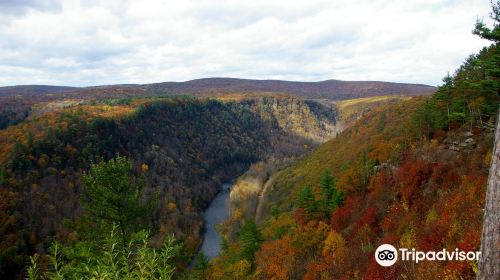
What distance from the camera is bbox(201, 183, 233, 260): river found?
318 ft

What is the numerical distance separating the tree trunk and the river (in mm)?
79696

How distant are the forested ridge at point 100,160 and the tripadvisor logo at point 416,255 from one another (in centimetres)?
1788

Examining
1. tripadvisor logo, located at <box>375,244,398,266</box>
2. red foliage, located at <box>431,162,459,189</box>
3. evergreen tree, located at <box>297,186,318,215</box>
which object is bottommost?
evergreen tree, located at <box>297,186,318,215</box>

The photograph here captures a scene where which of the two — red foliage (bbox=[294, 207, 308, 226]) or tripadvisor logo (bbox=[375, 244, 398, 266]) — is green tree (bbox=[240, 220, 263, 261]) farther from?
tripadvisor logo (bbox=[375, 244, 398, 266])

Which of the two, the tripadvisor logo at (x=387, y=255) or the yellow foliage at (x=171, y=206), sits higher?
the tripadvisor logo at (x=387, y=255)

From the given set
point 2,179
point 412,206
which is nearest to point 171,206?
point 2,179

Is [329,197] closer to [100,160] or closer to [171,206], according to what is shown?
[100,160]

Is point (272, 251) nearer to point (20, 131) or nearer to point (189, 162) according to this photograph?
point (20, 131)

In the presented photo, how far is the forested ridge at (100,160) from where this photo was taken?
3115 inches

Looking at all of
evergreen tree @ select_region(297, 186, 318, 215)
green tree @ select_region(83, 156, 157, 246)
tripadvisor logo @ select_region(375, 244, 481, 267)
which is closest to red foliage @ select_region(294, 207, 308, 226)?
evergreen tree @ select_region(297, 186, 318, 215)

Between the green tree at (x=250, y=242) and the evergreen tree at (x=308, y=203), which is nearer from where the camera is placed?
the evergreen tree at (x=308, y=203)

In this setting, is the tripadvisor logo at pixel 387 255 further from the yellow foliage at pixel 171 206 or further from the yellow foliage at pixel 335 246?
the yellow foliage at pixel 171 206

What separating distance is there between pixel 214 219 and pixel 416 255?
347ft

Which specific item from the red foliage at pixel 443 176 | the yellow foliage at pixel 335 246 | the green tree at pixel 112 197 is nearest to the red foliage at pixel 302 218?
the yellow foliage at pixel 335 246
